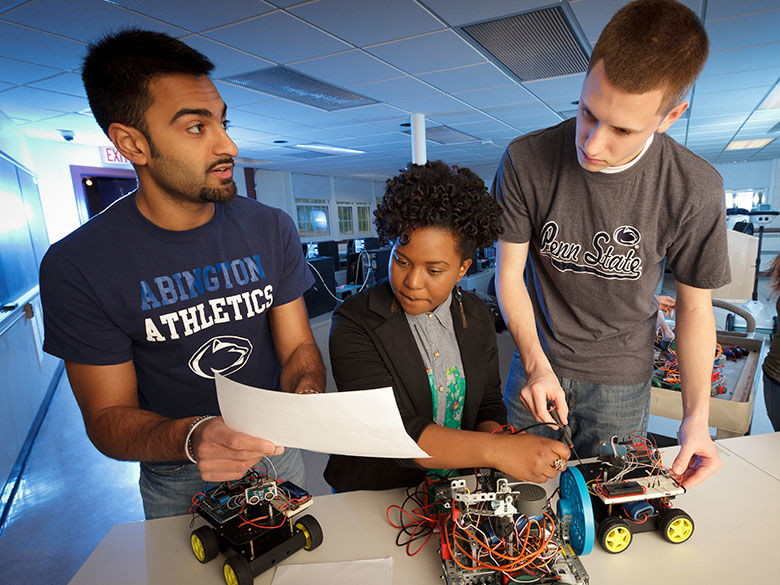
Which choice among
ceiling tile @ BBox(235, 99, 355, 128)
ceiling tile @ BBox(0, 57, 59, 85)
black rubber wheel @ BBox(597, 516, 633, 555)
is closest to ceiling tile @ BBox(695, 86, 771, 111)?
ceiling tile @ BBox(235, 99, 355, 128)

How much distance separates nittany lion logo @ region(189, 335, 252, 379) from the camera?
115 cm

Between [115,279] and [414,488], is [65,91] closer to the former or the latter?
[115,279]

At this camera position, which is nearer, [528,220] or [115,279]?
[115,279]

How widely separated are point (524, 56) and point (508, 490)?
155 inches

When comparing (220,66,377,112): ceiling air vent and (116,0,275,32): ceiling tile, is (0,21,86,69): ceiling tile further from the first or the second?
(220,66,377,112): ceiling air vent

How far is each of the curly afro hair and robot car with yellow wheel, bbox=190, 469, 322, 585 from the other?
25.6 inches

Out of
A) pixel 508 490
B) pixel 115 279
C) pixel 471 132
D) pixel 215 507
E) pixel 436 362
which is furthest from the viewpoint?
pixel 471 132

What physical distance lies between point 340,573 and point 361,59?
12.5 ft

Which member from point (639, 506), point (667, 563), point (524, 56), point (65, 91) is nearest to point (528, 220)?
point (639, 506)

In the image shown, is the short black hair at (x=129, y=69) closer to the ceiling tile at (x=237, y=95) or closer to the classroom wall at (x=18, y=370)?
the classroom wall at (x=18, y=370)

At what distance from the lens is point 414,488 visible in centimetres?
108

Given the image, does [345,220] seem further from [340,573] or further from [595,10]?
[340,573]

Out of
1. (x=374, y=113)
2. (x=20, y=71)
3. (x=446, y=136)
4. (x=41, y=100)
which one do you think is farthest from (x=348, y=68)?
(x=446, y=136)

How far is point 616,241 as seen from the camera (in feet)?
3.81
